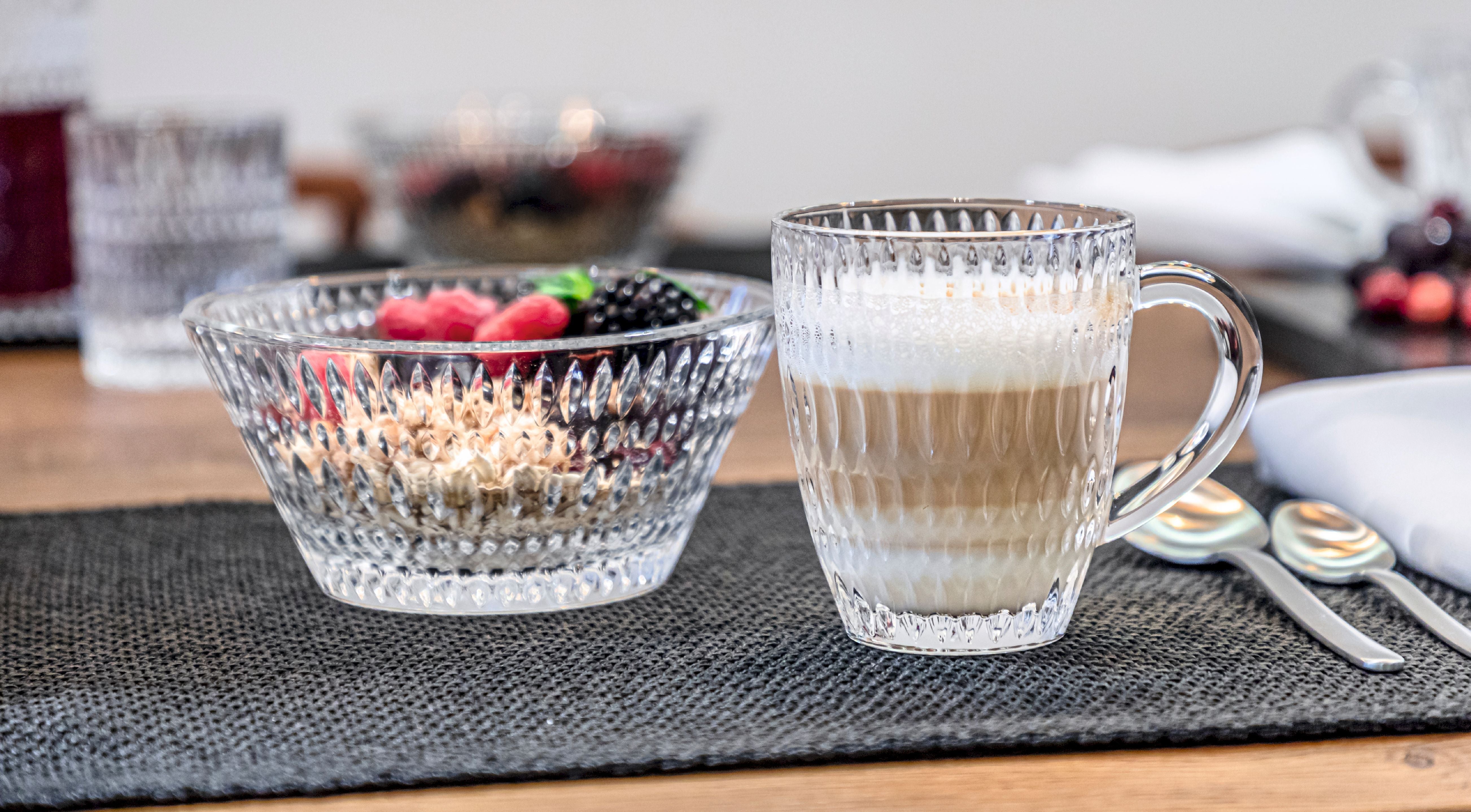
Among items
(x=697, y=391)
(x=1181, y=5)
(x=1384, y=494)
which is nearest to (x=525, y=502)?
(x=697, y=391)

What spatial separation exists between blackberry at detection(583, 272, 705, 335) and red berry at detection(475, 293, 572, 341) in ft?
0.04

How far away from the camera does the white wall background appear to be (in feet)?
8.38

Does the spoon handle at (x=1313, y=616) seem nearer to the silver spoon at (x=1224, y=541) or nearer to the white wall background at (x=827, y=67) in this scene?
the silver spoon at (x=1224, y=541)

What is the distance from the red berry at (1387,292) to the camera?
2.82 feet

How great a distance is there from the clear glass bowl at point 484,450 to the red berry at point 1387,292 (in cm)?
51

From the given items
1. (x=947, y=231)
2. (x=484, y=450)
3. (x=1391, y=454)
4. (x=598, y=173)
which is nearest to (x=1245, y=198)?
(x=598, y=173)

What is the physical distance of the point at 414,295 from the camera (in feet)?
2.06

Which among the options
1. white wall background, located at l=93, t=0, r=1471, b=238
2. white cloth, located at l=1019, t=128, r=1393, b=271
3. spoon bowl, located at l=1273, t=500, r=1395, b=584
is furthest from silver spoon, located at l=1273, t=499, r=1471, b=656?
→ white wall background, located at l=93, t=0, r=1471, b=238

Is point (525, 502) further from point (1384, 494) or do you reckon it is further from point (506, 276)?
point (1384, 494)

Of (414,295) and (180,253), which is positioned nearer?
(414,295)

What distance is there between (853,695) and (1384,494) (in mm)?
251

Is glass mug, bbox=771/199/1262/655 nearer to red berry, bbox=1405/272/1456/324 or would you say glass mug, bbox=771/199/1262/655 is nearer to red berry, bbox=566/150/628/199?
red berry, bbox=1405/272/1456/324

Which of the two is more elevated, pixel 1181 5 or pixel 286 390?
pixel 1181 5

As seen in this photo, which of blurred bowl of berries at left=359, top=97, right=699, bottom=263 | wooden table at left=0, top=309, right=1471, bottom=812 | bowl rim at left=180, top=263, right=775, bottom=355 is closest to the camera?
wooden table at left=0, top=309, right=1471, bottom=812
